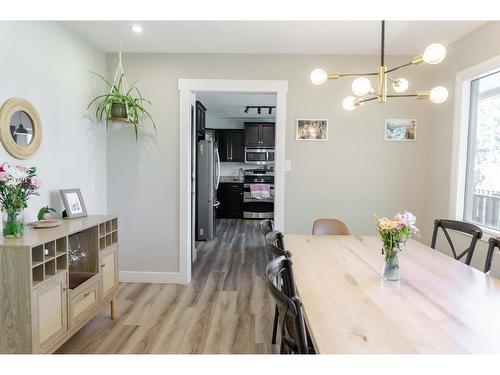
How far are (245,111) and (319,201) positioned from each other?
3898mm

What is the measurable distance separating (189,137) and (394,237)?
8.30ft

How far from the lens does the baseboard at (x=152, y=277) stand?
11.9 feet

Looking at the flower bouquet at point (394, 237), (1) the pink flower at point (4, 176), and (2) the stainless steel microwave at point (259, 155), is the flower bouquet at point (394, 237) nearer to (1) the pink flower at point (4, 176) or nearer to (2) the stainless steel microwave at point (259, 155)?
(1) the pink flower at point (4, 176)

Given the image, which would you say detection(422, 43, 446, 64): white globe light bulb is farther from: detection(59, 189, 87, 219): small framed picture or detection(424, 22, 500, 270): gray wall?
detection(59, 189, 87, 219): small framed picture

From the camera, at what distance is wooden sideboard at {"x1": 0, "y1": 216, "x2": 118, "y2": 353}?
1763 millimetres

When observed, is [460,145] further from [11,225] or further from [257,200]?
[257,200]

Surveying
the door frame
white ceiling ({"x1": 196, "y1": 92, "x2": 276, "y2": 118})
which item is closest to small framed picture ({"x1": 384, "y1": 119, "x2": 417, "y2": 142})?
the door frame

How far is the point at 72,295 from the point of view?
7.11 ft

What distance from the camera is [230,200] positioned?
752cm

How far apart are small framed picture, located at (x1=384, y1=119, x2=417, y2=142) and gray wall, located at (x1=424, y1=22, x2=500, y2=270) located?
0.20 metres

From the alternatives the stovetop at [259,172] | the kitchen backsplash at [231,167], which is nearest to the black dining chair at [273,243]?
the stovetop at [259,172]

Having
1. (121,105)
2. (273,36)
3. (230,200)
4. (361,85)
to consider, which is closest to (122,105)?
(121,105)

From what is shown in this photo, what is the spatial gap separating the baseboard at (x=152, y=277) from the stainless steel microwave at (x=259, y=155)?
14.5 feet
